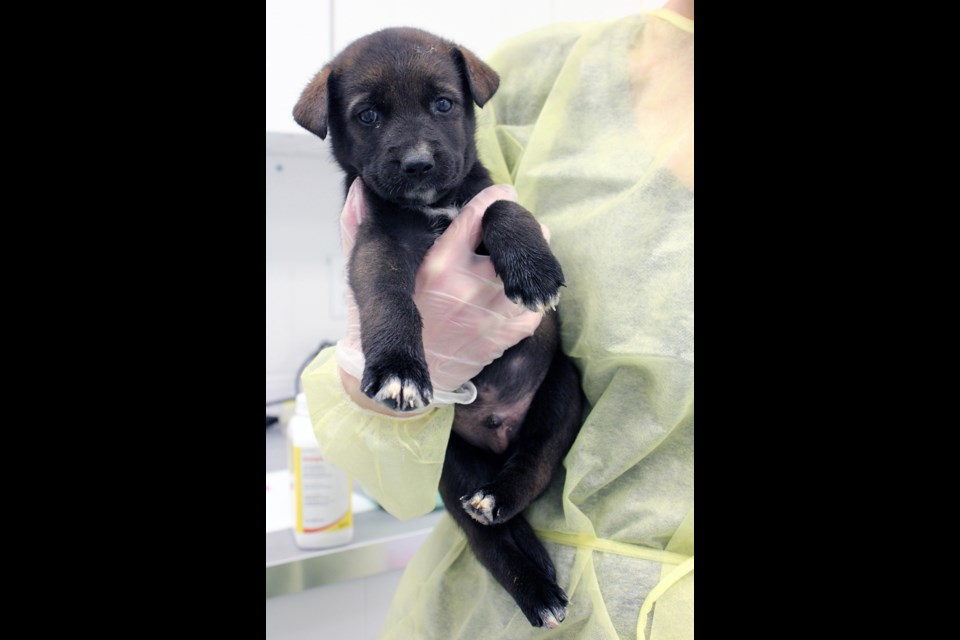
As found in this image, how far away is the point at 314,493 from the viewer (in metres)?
2.00

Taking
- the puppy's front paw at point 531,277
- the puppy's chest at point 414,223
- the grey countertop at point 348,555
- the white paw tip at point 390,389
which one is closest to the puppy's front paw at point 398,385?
the white paw tip at point 390,389

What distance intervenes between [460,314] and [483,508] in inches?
14.2

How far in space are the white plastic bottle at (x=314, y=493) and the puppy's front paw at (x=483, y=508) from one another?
2.76 ft

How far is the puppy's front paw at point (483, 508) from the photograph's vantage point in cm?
123

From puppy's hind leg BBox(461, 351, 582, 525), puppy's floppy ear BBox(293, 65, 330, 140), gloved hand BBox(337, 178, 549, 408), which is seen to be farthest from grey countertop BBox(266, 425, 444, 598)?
puppy's floppy ear BBox(293, 65, 330, 140)

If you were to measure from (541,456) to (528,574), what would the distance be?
224mm

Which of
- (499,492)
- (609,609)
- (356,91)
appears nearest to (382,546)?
(499,492)

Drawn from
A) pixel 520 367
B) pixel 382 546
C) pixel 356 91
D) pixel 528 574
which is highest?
pixel 356 91

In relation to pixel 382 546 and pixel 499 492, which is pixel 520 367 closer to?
pixel 499 492

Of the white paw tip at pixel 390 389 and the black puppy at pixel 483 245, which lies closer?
the white paw tip at pixel 390 389

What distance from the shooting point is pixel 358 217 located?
133 centimetres

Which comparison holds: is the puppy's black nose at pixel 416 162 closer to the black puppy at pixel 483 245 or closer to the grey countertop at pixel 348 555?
the black puppy at pixel 483 245

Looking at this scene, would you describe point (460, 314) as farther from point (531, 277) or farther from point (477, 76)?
point (477, 76)

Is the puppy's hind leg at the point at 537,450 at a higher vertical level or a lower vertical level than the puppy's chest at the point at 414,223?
lower
